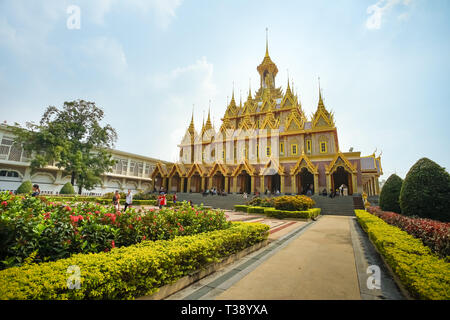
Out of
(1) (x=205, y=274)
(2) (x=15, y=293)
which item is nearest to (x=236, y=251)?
(1) (x=205, y=274)

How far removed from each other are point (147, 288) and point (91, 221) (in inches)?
80.0

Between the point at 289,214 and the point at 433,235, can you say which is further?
the point at 289,214

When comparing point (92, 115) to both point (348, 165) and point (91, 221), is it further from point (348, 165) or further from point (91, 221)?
point (348, 165)

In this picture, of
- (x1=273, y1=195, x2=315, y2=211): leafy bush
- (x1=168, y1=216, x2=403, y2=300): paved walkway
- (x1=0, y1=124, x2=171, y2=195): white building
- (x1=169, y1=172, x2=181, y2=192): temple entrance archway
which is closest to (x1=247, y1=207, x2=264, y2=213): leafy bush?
(x1=273, y1=195, x2=315, y2=211): leafy bush

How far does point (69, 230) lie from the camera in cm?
365

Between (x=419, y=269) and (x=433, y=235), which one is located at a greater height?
(x=433, y=235)

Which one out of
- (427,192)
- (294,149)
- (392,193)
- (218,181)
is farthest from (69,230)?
(294,149)

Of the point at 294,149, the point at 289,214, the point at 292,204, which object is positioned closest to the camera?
the point at 289,214

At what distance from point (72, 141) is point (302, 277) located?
32891mm

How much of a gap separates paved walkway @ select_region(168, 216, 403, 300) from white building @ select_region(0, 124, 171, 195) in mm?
36695

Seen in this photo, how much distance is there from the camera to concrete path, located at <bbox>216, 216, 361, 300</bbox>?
3432 mm

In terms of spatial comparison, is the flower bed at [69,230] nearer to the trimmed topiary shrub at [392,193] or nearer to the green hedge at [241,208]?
the trimmed topiary shrub at [392,193]

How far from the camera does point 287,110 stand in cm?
3678

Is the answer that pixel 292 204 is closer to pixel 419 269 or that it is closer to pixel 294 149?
pixel 419 269
